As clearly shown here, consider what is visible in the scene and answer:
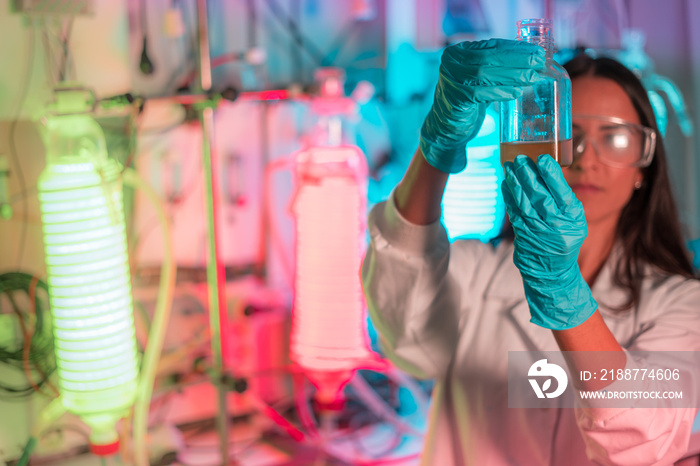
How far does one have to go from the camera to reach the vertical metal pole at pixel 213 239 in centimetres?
267

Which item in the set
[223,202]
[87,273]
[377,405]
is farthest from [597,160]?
[377,405]

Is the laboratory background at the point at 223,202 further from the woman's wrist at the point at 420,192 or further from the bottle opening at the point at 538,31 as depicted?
the bottle opening at the point at 538,31

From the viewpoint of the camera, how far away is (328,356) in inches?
104

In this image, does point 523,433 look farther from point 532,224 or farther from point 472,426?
point 532,224

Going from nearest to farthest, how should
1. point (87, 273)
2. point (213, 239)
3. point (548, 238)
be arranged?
point (548, 238)
point (87, 273)
point (213, 239)

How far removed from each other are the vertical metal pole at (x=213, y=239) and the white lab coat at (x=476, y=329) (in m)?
1.10

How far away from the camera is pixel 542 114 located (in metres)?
1.28

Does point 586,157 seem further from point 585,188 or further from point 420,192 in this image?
point 420,192

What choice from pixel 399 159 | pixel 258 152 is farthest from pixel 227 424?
pixel 399 159

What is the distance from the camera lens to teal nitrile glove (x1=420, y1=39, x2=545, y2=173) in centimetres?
123

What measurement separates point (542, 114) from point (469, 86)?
0.51 ft

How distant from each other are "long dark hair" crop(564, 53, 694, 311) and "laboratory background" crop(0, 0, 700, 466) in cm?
52

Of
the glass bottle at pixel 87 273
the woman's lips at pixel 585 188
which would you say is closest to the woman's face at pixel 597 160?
the woman's lips at pixel 585 188

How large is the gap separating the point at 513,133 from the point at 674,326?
0.68 meters
